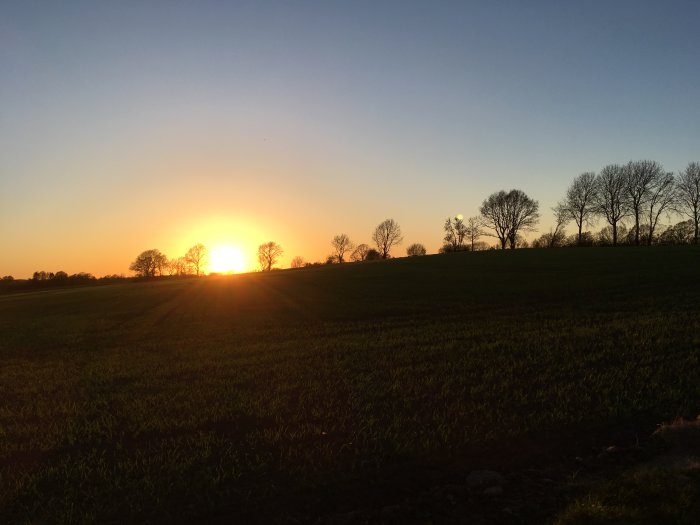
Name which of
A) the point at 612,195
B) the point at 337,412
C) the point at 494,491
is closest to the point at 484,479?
the point at 494,491

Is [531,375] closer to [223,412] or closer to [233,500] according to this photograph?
[223,412]

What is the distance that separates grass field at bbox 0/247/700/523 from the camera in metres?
6.94

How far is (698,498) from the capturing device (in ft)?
19.6

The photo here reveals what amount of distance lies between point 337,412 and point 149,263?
511 ft

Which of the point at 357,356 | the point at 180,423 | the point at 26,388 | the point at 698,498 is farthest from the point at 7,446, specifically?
the point at 698,498

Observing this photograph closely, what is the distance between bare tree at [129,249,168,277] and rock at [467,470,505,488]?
15564 cm

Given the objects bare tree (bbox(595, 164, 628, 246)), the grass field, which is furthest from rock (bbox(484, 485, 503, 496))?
bare tree (bbox(595, 164, 628, 246))

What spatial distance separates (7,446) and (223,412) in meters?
4.19

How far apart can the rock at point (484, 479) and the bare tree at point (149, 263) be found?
15564cm

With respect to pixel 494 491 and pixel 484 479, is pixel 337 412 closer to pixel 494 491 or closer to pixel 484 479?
pixel 484 479

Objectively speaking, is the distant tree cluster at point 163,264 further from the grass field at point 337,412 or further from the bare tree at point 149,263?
the grass field at point 337,412

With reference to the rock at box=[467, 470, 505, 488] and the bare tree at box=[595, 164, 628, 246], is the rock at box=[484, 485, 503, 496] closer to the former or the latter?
the rock at box=[467, 470, 505, 488]

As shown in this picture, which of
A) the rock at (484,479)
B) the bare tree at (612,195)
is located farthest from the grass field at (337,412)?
the bare tree at (612,195)

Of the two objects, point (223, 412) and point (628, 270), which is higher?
point (628, 270)
